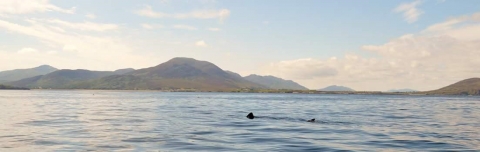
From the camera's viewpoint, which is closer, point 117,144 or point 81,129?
point 117,144

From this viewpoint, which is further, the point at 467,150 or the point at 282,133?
the point at 282,133

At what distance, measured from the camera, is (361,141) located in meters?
34.6

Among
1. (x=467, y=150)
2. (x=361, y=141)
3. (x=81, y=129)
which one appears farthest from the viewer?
(x=81, y=129)

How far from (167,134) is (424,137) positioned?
2438 centimetres

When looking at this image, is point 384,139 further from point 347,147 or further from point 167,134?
point 167,134

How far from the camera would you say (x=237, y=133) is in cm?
3972

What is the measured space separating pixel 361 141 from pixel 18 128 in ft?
112

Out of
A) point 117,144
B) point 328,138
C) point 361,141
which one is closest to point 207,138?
point 117,144

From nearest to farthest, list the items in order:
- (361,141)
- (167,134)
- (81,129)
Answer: (361,141) → (167,134) → (81,129)

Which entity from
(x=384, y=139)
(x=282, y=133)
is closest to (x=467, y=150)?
(x=384, y=139)

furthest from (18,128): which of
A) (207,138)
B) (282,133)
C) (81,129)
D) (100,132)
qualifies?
(282,133)

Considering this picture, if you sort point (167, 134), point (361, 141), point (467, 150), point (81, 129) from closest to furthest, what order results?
point (467, 150)
point (361, 141)
point (167, 134)
point (81, 129)

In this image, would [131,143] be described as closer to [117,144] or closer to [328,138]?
[117,144]

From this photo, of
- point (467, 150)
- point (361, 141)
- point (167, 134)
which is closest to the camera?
point (467, 150)
